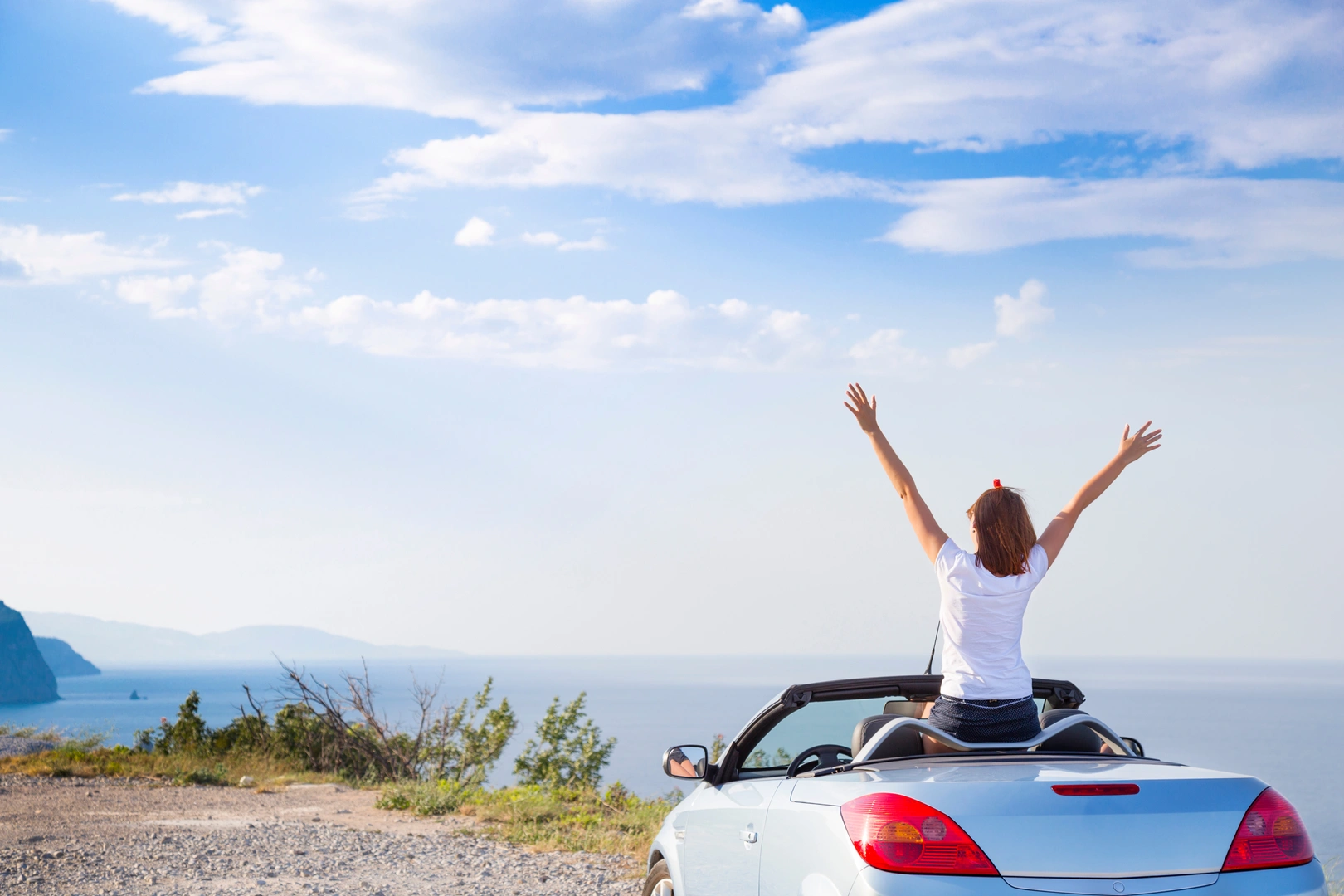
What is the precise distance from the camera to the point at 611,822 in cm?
1152

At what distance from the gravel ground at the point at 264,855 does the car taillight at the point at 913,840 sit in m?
5.81

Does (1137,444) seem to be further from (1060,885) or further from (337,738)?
(337,738)

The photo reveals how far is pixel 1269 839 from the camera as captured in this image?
2873 millimetres

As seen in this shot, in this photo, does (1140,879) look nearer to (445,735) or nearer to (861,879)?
A: (861,879)

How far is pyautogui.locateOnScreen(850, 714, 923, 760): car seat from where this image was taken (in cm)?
351

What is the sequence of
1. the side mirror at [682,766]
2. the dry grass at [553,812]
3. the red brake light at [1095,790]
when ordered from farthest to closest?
1. the dry grass at [553,812]
2. the side mirror at [682,766]
3. the red brake light at [1095,790]

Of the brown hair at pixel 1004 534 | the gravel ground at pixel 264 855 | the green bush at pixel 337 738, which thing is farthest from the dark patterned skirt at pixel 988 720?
the green bush at pixel 337 738

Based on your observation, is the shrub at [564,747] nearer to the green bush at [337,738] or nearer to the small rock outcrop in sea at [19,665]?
the green bush at [337,738]

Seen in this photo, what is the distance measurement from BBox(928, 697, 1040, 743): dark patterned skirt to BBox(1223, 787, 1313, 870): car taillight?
0.78 metres

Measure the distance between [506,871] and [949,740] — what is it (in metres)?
6.80

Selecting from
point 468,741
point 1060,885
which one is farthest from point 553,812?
point 1060,885

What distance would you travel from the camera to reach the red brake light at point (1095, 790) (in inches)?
111

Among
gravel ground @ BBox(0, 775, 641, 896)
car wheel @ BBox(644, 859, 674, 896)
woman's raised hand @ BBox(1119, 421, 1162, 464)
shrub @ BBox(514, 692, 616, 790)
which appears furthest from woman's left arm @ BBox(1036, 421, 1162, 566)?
shrub @ BBox(514, 692, 616, 790)

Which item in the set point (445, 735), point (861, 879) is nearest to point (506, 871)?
point (861, 879)
